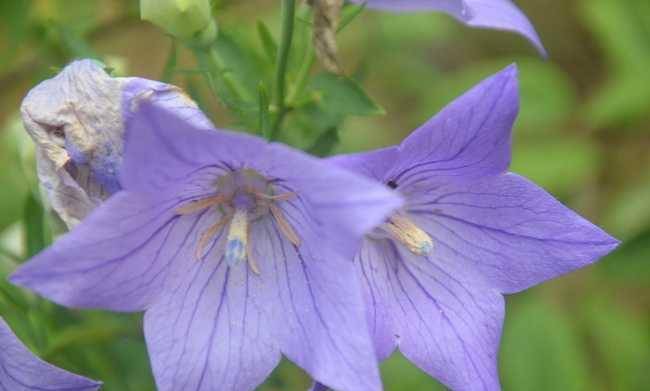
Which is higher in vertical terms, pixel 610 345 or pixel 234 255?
pixel 234 255

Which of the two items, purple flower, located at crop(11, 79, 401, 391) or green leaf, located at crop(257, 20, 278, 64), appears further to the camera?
green leaf, located at crop(257, 20, 278, 64)

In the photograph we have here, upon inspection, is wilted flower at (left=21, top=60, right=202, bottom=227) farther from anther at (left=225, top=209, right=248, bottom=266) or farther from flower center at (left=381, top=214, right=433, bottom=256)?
flower center at (left=381, top=214, right=433, bottom=256)

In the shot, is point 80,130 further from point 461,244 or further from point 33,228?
point 461,244

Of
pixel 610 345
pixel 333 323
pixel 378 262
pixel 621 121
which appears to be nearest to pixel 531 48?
pixel 621 121

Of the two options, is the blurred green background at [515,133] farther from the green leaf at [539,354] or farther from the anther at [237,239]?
the anther at [237,239]

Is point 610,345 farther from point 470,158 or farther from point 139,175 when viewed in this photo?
point 139,175

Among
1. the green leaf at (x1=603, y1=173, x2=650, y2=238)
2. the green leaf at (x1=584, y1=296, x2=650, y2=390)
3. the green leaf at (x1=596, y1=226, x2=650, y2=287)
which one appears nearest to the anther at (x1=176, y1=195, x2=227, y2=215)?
the green leaf at (x1=596, y1=226, x2=650, y2=287)
